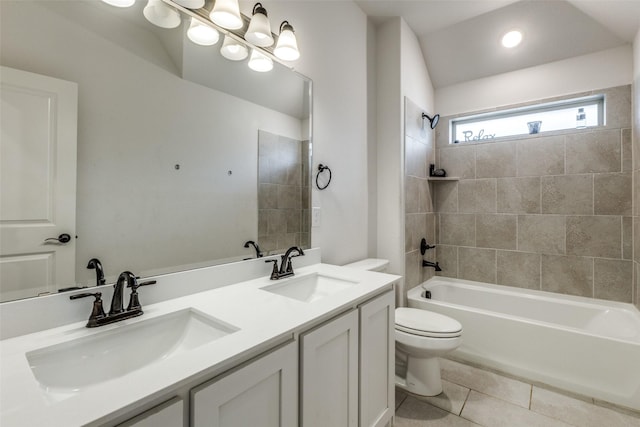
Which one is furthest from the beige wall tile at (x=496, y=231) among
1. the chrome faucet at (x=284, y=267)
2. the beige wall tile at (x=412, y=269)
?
the chrome faucet at (x=284, y=267)

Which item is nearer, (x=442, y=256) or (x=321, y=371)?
(x=321, y=371)

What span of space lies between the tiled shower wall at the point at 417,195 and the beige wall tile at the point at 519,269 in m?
0.62

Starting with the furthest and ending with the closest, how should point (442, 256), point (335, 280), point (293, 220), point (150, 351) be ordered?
point (442, 256) < point (293, 220) < point (335, 280) < point (150, 351)

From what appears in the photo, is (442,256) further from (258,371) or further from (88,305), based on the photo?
(88,305)

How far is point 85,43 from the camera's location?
96 cm

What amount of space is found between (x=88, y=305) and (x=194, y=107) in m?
0.87

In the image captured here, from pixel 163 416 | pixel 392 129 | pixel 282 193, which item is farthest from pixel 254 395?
pixel 392 129

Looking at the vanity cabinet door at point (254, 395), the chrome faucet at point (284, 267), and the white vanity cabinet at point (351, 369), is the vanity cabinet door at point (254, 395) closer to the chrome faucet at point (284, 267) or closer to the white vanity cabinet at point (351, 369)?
the white vanity cabinet at point (351, 369)

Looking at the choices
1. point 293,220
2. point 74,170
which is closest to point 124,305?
point 74,170

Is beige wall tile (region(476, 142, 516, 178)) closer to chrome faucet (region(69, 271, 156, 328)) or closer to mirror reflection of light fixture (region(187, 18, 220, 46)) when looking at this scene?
mirror reflection of light fixture (region(187, 18, 220, 46))

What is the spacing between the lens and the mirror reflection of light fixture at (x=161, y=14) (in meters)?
1.11

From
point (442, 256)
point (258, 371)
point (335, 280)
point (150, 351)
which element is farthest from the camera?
point (442, 256)

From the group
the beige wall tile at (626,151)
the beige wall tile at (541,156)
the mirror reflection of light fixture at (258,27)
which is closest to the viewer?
the mirror reflection of light fixture at (258,27)

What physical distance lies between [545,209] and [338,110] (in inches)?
81.2
